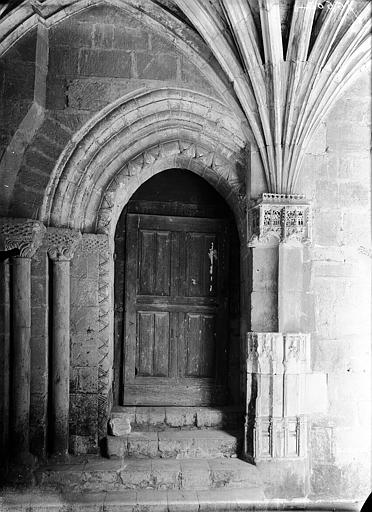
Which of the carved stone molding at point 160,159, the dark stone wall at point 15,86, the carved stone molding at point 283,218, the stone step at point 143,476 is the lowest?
the stone step at point 143,476

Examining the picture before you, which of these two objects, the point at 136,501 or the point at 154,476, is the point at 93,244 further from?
the point at 136,501

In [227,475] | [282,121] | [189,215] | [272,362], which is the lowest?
[227,475]

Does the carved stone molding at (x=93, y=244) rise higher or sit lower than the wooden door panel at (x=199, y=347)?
higher

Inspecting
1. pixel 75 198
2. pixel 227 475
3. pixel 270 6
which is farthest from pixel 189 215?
pixel 227 475

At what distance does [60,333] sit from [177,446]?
138cm

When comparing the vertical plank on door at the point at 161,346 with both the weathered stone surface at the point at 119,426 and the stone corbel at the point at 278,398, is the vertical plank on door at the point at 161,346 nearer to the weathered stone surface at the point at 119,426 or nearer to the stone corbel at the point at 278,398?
the weathered stone surface at the point at 119,426

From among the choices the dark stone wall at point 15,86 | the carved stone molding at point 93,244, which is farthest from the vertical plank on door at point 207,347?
the dark stone wall at point 15,86

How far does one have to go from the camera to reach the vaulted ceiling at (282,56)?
11.7 feet

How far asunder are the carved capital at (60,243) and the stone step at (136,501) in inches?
71.8

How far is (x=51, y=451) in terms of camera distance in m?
3.91

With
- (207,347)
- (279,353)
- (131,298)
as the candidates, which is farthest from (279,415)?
(131,298)

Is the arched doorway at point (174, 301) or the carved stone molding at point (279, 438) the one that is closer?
the carved stone molding at point (279, 438)

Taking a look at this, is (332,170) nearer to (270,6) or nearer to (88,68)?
(270,6)

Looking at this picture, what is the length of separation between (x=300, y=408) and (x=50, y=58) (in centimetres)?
355
